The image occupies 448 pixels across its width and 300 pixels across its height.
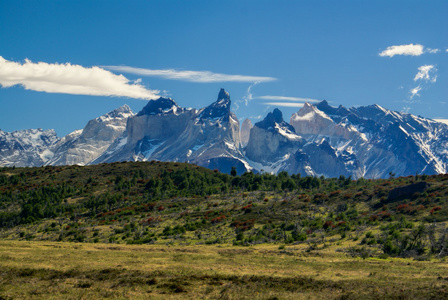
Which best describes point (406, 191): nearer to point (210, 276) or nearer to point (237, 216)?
point (237, 216)

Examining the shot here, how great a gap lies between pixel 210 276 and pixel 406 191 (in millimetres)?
89885

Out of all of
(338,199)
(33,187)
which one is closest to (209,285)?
(338,199)

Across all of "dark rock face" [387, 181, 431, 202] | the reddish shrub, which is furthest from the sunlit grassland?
"dark rock face" [387, 181, 431, 202]

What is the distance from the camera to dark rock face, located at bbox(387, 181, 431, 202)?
119 meters

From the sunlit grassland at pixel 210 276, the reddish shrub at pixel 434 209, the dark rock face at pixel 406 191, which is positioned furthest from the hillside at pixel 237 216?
the sunlit grassland at pixel 210 276

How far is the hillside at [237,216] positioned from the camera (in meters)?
81.9

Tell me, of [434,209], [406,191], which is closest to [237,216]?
[406,191]

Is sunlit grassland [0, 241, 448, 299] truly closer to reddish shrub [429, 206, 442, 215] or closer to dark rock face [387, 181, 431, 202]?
reddish shrub [429, 206, 442, 215]

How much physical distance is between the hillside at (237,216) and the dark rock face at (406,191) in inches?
10.6

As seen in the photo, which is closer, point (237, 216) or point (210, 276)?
point (210, 276)

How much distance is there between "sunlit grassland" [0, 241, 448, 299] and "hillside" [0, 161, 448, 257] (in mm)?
14946

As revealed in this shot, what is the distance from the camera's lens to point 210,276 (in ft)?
152

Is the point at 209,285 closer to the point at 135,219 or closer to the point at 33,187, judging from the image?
the point at 135,219

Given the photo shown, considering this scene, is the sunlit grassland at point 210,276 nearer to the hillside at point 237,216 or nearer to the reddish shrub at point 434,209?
the hillside at point 237,216
